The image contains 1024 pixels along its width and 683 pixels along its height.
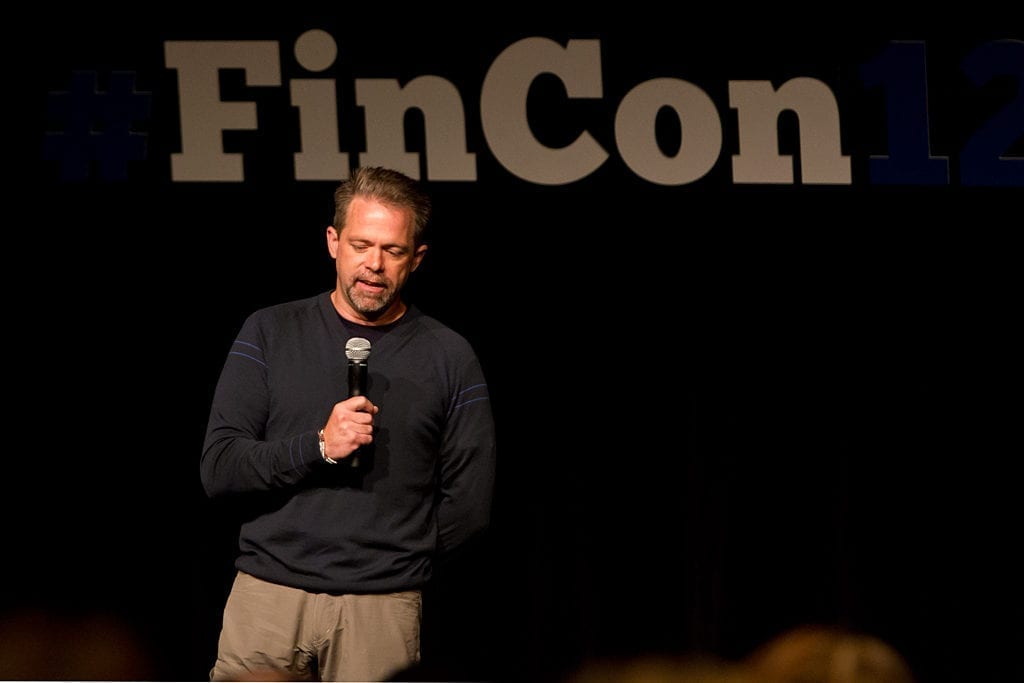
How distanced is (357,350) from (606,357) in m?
1.54

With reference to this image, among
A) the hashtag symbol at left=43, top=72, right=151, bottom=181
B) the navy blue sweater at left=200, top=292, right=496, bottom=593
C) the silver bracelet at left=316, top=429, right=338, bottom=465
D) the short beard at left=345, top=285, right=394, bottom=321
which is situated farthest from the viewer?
the hashtag symbol at left=43, top=72, right=151, bottom=181

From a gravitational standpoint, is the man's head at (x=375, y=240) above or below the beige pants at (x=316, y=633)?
above

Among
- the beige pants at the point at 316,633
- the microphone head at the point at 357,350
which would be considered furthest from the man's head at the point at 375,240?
the beige pants at the point at 316,633

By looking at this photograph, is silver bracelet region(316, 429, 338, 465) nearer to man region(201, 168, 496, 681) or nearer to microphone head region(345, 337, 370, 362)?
man region(201, 168, 496, 681)

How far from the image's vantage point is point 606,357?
3.88 m

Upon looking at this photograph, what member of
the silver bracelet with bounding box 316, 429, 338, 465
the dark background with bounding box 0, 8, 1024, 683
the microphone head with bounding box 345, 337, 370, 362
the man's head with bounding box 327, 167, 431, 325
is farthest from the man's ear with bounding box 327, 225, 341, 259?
the dark background with bounding box 0, 8, 1024, 683

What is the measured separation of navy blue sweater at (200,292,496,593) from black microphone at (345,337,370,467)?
4.7 inches

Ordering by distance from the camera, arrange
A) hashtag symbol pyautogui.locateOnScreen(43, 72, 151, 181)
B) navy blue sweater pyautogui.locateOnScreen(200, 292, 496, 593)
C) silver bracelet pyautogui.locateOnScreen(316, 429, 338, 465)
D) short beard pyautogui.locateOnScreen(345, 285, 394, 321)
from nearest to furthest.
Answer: silver bracelet pyautogui.locateOnScreen(316, 429, 338, 465)
navy blue sweater pyautogui.locateOnScreen(200, 292, 496, 593)
short beard pyautogui.locateOnScreen(345, 285, 394, 321)
hashtag symbol pyautogui.locateOnScreen(43, 72, 151, 181)

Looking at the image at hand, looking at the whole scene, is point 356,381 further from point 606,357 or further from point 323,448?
point 606,357

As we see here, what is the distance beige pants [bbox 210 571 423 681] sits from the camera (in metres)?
2.54

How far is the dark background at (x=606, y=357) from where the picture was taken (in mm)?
3748

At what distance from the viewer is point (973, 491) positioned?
4004mm

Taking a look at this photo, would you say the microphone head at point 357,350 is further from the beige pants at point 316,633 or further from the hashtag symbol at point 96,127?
the hashtag symbol at point 96,127

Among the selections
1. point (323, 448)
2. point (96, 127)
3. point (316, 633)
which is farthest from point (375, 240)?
point (96, 127)
